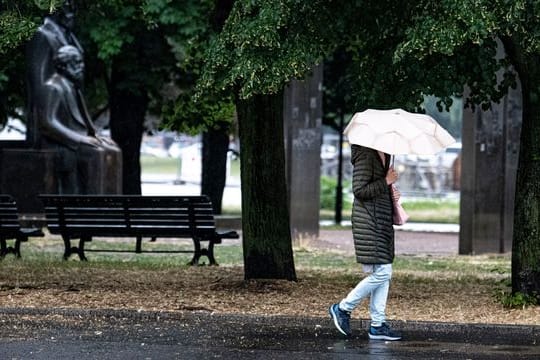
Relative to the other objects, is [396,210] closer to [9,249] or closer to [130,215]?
[130,215]

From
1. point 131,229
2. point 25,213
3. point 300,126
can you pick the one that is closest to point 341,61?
point 300,126

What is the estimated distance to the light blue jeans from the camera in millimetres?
10516

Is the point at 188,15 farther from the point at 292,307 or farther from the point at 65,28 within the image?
the point at 292,307

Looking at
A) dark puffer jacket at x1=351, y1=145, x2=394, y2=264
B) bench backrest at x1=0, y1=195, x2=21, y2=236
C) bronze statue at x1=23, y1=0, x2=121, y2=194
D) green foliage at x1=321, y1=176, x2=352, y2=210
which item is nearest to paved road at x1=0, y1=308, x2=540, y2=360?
dark puffer jacket at x1=351, y1=145, x2=394, y2=264

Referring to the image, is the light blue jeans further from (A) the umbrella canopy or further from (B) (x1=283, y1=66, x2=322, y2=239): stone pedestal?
(B) (x1=283, y1=66, x2=322, y2=239): stone pedestal

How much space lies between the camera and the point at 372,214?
10.4m

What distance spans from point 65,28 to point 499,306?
1540 cm

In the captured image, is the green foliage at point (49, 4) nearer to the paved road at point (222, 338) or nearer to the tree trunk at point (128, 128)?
the paved road at point (222, 338)

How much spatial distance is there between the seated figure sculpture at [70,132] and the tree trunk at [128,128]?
19.8 ft

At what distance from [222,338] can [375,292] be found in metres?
1.28

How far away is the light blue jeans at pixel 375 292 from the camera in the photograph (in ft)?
34.5

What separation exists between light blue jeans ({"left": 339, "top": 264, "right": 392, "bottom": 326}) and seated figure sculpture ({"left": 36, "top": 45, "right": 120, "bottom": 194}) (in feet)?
49.9

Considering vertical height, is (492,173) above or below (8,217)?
above

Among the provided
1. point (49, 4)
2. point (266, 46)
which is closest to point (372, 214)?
point (266, 46)
